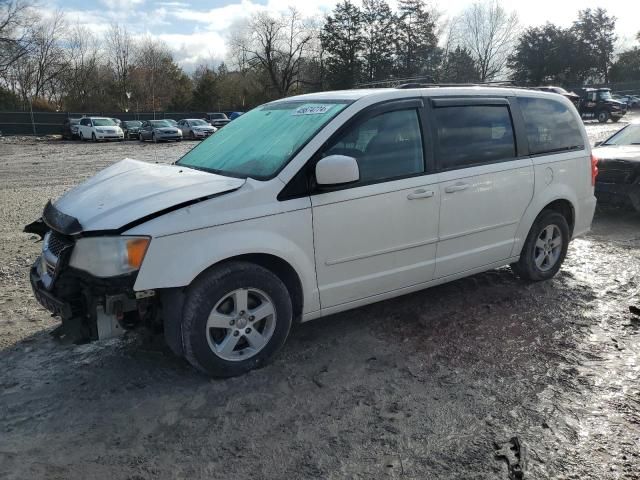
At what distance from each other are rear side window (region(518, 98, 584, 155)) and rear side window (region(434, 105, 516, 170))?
295mm

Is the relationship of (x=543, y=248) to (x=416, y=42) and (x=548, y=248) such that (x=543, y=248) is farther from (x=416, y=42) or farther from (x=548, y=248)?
(x=416, y=42)

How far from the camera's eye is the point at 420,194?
13.6ft

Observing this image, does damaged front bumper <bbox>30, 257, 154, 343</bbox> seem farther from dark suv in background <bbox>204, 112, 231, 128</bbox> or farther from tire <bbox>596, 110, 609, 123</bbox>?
dark suv in background <bbox>204, 112, 231, 128</bbox>

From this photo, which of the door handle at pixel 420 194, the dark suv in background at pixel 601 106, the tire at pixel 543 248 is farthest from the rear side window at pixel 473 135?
the dark suv in background at pixel 601 106

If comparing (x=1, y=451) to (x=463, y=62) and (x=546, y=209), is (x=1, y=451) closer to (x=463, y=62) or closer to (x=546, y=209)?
(x=546, y=209)

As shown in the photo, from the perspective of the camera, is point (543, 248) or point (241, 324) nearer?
point (241, 324)

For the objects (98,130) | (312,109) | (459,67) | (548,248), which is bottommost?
(548,248)

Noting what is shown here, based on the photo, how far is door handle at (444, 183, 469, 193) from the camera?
4.31 meters

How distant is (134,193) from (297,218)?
1.09m

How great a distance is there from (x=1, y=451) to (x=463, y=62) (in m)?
64.5

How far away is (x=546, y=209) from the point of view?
5234 mm

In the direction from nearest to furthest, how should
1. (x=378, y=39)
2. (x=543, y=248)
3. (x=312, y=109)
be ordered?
(x=312, y=109), (x=543, y=248), (x=378, y=39)

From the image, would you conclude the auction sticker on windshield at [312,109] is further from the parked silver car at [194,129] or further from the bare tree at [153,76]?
the bare tree at [153,76]

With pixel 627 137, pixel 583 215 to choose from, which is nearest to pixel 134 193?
pixel 583 215
